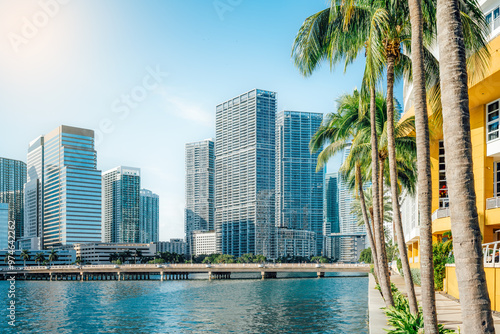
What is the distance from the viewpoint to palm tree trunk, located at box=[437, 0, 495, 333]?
6395mm

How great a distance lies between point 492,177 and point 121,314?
35655 millimetres

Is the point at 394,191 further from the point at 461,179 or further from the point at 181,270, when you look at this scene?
the point at 181,270

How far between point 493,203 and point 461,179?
80.8 feet

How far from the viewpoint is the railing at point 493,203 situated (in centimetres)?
2808

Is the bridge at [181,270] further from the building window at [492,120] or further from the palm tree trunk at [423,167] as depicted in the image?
the palm tree trunk at [423,167]

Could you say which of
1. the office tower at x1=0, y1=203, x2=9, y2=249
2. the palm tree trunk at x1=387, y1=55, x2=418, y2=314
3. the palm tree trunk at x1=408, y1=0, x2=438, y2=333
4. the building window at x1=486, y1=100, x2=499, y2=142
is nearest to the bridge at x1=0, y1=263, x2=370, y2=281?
the office tower at x1=0, y1=203, x2=9, y2=249

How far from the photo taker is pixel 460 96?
6.89 meters

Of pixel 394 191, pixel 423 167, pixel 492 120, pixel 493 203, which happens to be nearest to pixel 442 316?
pixel 394 191

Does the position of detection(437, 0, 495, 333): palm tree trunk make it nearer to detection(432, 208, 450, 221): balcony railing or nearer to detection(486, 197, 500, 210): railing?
detection(486, 197, 500, 210): railing

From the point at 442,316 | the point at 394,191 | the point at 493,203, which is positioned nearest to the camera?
the point at 394,191

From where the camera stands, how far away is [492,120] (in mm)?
28984

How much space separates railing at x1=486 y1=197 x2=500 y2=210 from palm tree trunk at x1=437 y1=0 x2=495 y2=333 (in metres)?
24.0

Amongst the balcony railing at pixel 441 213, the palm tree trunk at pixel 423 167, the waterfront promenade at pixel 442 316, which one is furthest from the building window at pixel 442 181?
the palm tree trunk at pixel 423 167

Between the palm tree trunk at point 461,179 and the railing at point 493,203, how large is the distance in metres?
24.0
